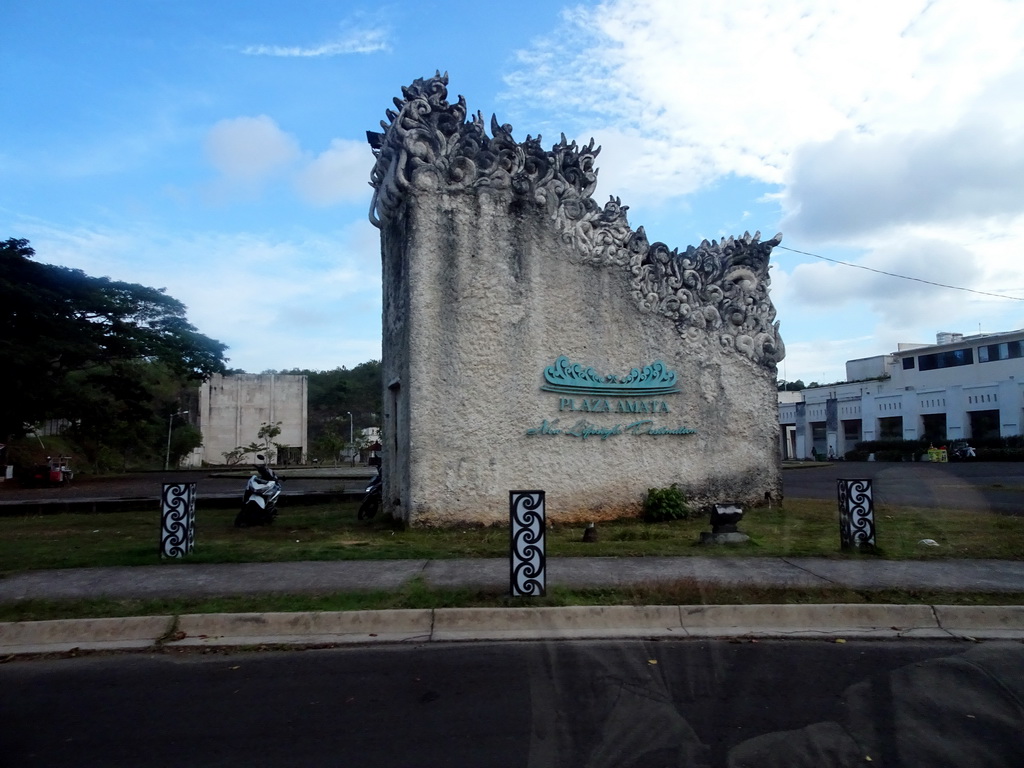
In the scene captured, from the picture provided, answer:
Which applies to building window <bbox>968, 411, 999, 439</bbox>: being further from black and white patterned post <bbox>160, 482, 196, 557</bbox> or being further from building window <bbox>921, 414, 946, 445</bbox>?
black and white patterned post <bbox>160, 482, 196, 557</bbox>

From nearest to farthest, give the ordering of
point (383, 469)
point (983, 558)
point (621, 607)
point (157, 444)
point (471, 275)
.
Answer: point (621, 607) < point (983, 558) < point (471, 275) < point (383, 469) < point (157, 444)

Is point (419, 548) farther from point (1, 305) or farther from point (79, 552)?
point (1, 305)

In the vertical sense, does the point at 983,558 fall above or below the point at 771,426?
below

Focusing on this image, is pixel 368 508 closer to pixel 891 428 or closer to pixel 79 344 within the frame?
pixel 79 344

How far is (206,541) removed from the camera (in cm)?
1147

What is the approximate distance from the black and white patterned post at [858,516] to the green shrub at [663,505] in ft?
11.6

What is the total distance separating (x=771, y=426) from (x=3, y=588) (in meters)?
11.8

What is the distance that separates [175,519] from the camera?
9602mm

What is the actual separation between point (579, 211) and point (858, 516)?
21.0 feet

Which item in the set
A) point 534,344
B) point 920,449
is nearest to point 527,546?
point 534,344

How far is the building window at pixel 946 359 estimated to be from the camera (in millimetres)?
55406

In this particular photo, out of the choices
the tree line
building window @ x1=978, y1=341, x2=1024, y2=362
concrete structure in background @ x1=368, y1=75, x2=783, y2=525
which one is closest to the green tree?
the tree line

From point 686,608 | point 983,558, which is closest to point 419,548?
point 686,608

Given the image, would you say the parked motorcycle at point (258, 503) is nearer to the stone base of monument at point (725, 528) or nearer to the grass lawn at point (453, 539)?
the grass lawn at point (453, 539)
